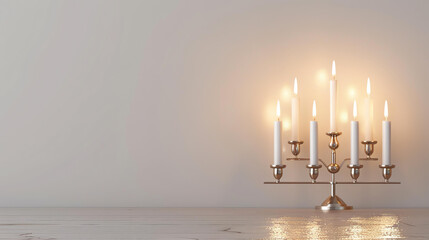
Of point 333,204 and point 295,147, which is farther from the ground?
point 295,147

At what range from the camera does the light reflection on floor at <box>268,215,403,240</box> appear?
39.3 inches

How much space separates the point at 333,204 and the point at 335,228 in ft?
1.62

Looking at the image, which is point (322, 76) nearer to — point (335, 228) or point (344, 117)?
point (344, 117)

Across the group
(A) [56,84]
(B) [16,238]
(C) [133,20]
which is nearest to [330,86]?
(C) [133,20]

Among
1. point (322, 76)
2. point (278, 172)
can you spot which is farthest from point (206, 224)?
point (322, 76)

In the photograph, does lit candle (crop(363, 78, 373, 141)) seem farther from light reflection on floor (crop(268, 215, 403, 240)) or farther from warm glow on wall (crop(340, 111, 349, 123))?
light reflection on floor (crop(268, 215, 403, 240))

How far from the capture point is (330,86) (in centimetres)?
A: 167

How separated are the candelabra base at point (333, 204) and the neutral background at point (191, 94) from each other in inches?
3.0

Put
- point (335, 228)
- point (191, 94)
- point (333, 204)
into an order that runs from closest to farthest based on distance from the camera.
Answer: point (335, 228), point (333, 204), point (191, 94)

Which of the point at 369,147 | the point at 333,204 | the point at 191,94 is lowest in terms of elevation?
the point at 333,204

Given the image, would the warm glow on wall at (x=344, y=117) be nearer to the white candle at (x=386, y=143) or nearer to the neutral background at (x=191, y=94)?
the neutral background at (x=191, y=94)

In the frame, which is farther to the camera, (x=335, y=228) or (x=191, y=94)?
(x=191, y=94)

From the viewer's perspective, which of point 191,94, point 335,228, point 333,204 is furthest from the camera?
point 191,94

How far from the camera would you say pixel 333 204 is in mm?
1601
